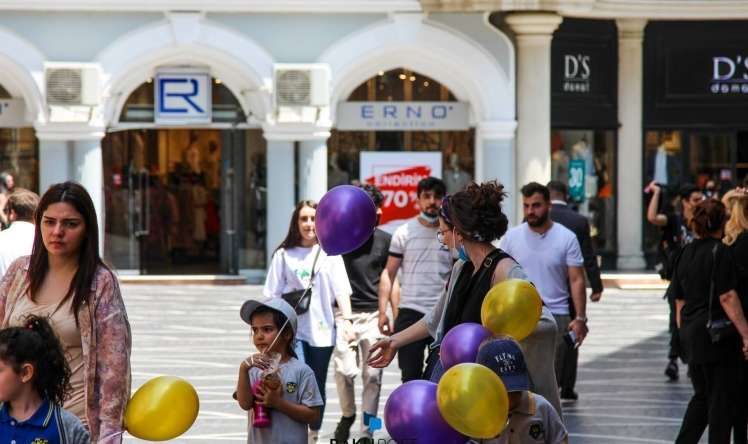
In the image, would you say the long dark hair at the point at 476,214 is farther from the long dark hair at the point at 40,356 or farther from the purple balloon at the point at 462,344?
the long dark hair at the point at 40,356

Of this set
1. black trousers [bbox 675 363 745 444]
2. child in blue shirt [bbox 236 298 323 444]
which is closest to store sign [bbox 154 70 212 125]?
black trousers [bbox 675 363 745 444]

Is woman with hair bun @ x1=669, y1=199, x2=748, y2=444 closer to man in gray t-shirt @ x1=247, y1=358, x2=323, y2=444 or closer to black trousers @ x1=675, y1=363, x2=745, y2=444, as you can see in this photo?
black trousers @ x1=675, y1=363, x2=745, y2=444

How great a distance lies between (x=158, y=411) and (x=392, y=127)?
21.4 meters

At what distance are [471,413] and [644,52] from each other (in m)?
23.3

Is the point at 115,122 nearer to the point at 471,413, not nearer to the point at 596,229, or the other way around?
the point at 596,229

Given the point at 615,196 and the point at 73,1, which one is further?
the point at 615,196

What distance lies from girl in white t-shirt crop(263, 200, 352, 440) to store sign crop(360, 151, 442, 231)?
16.1m

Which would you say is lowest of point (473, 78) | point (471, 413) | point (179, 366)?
point (179, 366)

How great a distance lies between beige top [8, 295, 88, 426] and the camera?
21.5 ft

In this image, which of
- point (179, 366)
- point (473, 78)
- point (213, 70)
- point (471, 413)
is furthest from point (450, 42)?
point (471, 413)

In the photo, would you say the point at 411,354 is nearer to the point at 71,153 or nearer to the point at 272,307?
the point at 272,307

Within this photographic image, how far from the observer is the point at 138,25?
26578mm

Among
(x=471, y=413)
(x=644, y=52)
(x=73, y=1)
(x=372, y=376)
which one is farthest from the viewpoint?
(x=644, y=52)

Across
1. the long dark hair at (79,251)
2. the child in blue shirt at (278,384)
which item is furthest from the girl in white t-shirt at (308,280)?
the long dark hair at (79,251)
